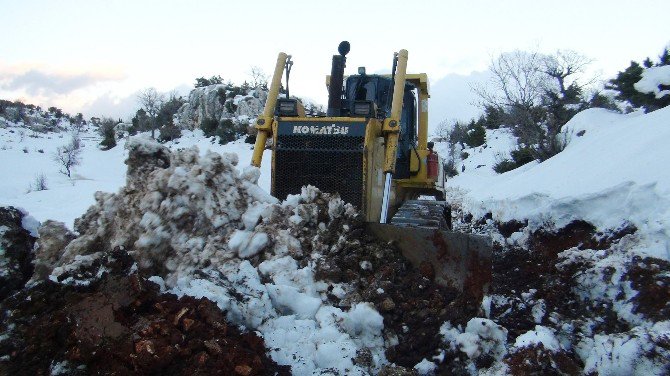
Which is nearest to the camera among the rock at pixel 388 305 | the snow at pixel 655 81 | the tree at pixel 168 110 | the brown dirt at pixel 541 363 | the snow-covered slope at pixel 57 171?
the brown dirt at pixel 541 363

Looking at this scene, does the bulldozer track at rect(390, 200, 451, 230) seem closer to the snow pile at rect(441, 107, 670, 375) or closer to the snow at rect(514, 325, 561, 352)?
the snow pile at rect(441, 107, 670, 375)

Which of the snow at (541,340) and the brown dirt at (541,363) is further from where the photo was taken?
the snow at (541,340)

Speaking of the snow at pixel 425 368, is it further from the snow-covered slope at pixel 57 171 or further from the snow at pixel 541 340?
the snow-covered slope at pixel 57 171

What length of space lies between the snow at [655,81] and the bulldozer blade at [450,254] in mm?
9624

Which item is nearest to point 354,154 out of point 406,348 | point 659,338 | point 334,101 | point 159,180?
point 334,101

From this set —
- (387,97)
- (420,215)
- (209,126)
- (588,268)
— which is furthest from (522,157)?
(209,126)

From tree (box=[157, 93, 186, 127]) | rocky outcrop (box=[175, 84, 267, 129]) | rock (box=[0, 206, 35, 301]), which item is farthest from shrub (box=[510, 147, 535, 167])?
tree (box=[157, 93, 186, 127])

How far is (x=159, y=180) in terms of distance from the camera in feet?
15.7

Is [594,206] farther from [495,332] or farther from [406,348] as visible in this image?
[406,348]

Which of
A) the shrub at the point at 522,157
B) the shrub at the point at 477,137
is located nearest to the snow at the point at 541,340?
the shrub at the point at 522,157

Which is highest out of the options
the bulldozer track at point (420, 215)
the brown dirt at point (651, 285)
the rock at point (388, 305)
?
the bulldozer track at point (420, 215)

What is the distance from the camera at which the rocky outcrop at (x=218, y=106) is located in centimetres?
3238

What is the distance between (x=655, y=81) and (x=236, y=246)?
1137 centimetres

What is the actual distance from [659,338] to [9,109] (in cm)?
4930
